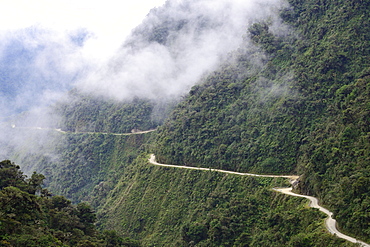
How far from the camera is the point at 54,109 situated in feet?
349

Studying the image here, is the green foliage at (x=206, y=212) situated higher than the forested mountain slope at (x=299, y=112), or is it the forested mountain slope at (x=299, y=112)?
the forested mountain slope at (x=299, y=112)

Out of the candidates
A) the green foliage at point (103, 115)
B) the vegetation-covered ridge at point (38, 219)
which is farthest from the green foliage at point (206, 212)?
the green foliage at point (103, 115)

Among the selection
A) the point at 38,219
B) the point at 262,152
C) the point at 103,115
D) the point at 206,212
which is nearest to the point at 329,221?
the point at 262,152

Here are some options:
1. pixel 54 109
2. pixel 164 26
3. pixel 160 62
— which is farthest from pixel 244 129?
pixel 54 109

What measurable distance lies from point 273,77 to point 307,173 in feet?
62.4

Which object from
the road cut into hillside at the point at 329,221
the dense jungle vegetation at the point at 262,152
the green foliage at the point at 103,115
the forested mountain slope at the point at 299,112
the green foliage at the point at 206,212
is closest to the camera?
the road cut into hillside at the point at 329,221

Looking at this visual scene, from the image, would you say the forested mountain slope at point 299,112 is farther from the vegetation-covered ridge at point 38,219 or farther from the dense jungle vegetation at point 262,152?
the vegetation-covered ridge at point 38,219

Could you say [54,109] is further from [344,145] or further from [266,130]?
[344,145]

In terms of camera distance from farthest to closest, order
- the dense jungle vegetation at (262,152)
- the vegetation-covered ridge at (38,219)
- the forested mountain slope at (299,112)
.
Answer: the forested mountain slope at (299,112)
the dense jungle vegetation at (262,152)
the vegetation-covered ridge at (38,219)

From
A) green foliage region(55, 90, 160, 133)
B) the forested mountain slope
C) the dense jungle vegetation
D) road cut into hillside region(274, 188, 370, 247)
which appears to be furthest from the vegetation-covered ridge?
green foliage region(55, 90, 160, 133)

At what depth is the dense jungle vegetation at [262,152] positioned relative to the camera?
37.3 m

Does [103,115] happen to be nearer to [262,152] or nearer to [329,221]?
[262,152]

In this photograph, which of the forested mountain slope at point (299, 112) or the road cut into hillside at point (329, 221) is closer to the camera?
the road cut into hillside at point (329, 221)

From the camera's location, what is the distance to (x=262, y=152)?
51.1m
